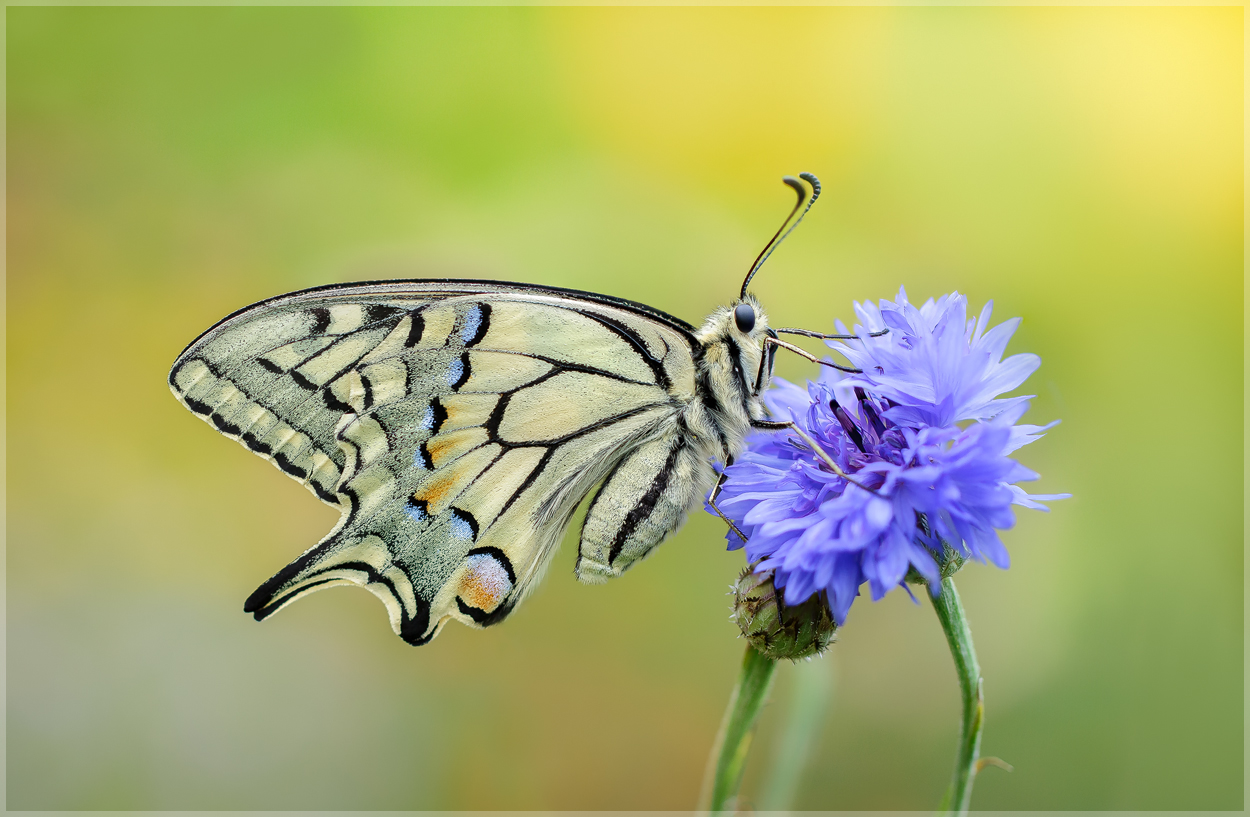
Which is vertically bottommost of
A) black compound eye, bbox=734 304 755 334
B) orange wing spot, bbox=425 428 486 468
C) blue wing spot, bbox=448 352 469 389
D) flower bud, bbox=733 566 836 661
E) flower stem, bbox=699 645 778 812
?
flower stem, bbox=699 645 778 812

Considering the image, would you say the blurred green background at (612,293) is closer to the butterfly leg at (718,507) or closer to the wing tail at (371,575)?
the wing tail at (371,575)

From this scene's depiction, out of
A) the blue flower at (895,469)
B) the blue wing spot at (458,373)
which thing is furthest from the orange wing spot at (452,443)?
the blue flower at (895,469)

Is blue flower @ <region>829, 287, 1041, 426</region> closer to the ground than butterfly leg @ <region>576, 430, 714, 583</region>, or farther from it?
farther from it

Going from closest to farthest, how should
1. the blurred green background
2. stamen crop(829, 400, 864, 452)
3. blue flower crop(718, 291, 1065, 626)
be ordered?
blue flower crop(718, 291, 1065, 626)
stamen crop(829, 400, 864, 452)
the blurred green background

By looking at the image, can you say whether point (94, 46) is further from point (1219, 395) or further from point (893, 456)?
point (1219, 395)

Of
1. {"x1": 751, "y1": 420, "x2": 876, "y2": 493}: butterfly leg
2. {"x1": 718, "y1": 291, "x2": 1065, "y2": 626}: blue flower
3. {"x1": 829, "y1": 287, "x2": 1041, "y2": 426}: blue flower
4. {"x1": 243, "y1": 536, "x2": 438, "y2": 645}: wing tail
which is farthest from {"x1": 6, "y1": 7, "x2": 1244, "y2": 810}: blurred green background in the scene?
{"x1": 829, "y1": 287, "x2": 1041, "y2": 426}: blue flower

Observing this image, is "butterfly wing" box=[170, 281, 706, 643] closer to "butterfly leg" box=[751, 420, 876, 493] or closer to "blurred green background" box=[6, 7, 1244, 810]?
"butterfly leg" box=[751, 420, 876, 493]

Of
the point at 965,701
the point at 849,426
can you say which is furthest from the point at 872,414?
the point at 965,701
